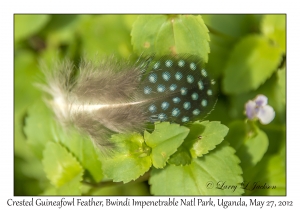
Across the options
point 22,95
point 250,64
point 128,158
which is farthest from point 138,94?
point 22,95

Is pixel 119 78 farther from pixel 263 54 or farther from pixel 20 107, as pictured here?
pixel 20 107

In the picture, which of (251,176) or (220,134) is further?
(251,176)

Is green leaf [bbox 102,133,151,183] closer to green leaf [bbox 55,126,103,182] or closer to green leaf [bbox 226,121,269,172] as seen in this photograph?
green leaf [bbox 55,126,103,182]

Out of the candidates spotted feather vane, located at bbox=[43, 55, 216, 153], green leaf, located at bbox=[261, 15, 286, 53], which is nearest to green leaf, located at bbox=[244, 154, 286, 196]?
spotted feather vane, located at bbox=[43, 55, 216, 153]

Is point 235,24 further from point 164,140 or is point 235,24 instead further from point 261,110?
point 164,140

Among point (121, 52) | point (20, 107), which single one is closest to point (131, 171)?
point (121, 52)
